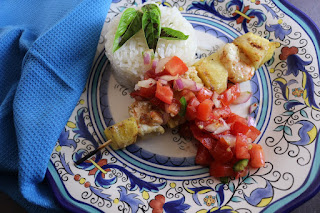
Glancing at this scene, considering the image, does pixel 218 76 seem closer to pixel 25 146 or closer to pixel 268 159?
pixel 268 159

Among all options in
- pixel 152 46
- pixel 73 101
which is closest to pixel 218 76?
pixel 152 46

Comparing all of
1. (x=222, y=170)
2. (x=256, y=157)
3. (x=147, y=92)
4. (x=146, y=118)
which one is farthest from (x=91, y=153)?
(x=256, y=157)

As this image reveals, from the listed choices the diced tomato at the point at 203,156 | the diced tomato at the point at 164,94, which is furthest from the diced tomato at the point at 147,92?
the diced tomato at the point at 203,156

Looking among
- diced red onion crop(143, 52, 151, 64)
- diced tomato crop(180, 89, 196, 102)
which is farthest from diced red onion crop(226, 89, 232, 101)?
diced red onion crop(143, 52, 151, 64)

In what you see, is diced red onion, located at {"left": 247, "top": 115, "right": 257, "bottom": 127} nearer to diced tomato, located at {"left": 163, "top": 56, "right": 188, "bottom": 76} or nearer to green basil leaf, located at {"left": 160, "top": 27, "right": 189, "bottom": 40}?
diced tomato, located at {"left": 163, "top": 56, "right": 188, "bottom": 76}

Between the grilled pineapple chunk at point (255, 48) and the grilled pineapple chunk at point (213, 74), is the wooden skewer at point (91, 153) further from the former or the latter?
the grilled pineapple chunk at point (255, 48)
